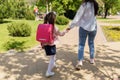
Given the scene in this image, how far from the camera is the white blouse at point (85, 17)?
7.12 meters

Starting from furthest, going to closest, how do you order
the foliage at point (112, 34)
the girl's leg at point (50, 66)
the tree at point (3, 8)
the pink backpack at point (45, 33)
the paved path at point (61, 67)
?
the tree at point (3, 8) → the foliage at point (112, 34) → the paved path at point (61, 67) → the girl's leg at point (50, 66) → the pink backpack at point (45, 33)

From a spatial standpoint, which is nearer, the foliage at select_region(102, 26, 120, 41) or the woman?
the woman

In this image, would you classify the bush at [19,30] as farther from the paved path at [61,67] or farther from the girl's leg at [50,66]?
the girl's leg at [50,66]

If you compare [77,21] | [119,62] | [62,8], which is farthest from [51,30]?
[62,8]

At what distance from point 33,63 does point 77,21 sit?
2.06 m

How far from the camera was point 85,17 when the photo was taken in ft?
23.6

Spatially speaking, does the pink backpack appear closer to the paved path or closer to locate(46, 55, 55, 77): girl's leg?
locate(46, 55, 55, 77): girl's leg

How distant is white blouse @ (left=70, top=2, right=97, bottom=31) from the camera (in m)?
7.12

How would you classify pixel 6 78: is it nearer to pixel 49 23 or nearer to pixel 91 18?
pixel 49 23

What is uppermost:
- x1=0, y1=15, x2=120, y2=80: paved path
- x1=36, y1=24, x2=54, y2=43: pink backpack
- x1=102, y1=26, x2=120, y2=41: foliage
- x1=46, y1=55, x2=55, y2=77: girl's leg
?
x1=36, y1=24, x2=54, y2=43: pink backpack

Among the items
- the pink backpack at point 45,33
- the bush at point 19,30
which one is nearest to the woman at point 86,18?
the pink backpack at point 45,33

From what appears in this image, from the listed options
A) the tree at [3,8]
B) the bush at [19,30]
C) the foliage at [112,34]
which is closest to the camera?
the foliage at [112,34]

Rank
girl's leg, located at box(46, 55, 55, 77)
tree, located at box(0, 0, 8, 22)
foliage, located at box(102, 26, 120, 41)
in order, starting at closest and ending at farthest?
girl's leg, located at box(46, 55, 55, 77)
foliage, located at box(102, 26, 120, 41)
tree, located at box(0, 0, 8, 22)

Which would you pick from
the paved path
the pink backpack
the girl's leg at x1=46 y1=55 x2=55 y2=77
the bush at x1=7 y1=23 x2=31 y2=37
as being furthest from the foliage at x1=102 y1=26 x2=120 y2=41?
the pink backpack
